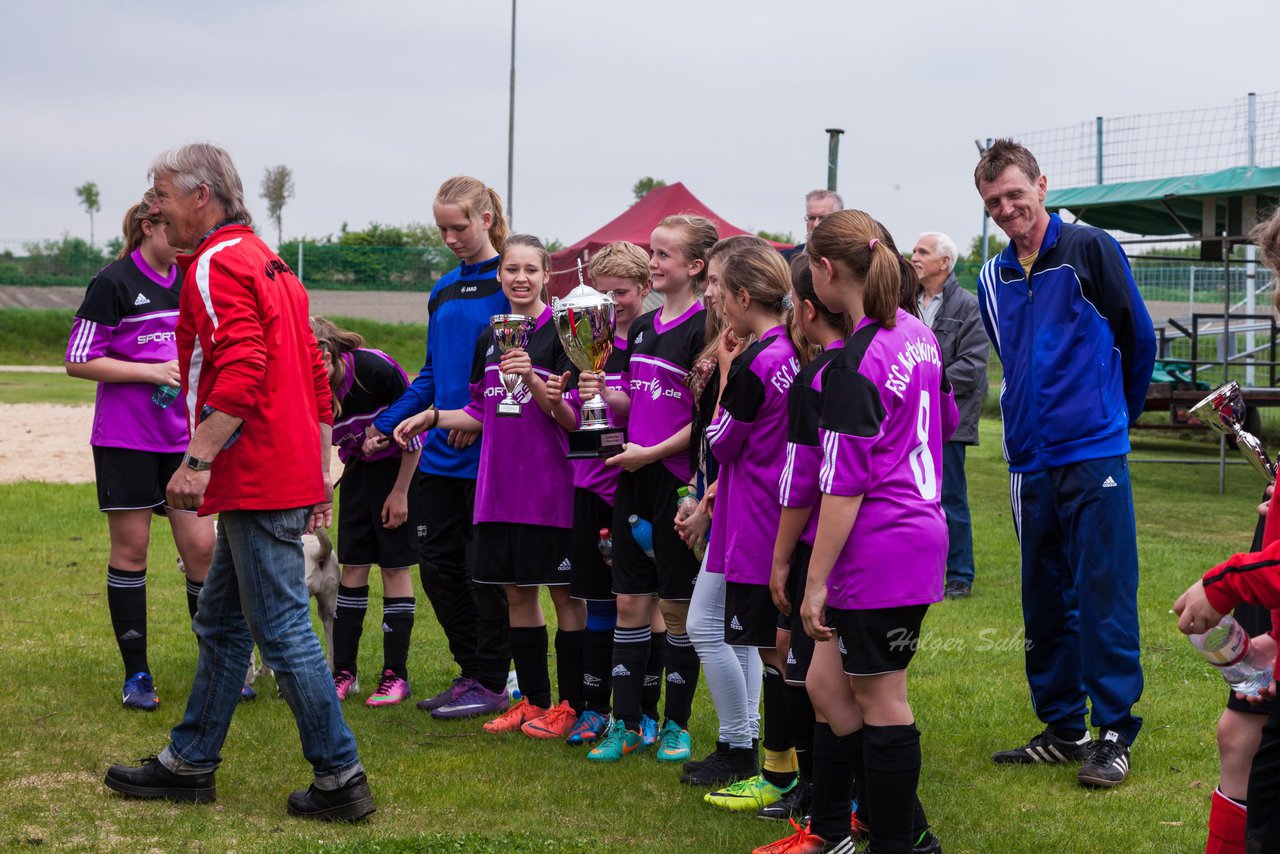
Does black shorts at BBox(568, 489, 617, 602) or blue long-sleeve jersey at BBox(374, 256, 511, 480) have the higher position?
blue long-sleeve jersey at BBox(374, 256, 511, 480)

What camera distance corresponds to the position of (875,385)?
3348 millimetres

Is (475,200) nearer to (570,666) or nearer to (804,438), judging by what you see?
(570,666)

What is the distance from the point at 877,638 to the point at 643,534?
59.4 inches

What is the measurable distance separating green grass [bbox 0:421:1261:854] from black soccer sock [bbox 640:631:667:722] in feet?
0.72

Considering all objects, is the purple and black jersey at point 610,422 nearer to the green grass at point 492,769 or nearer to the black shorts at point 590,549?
the black shorts at point 590,549

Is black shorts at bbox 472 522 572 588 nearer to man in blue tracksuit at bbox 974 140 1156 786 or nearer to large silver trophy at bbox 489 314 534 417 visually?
large silver trophy at bbox 489 314 534 417

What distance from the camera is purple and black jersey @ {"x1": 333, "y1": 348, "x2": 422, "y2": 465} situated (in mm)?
5828

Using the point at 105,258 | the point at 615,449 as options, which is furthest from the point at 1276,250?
the point at 105,258

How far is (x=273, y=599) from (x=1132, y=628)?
2.97 metres

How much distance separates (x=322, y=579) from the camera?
19.4ft

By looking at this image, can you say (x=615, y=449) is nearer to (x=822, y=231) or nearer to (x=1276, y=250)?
(x=822, y=231)

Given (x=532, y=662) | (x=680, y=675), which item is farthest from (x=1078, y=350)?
(x=532, y=662)

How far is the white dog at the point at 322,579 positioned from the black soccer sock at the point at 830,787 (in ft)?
9.10

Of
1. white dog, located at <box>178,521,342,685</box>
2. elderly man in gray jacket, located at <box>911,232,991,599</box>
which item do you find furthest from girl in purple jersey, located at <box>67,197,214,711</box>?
elderly man in gray jacket, located at <box>911,232,991,599</box>
